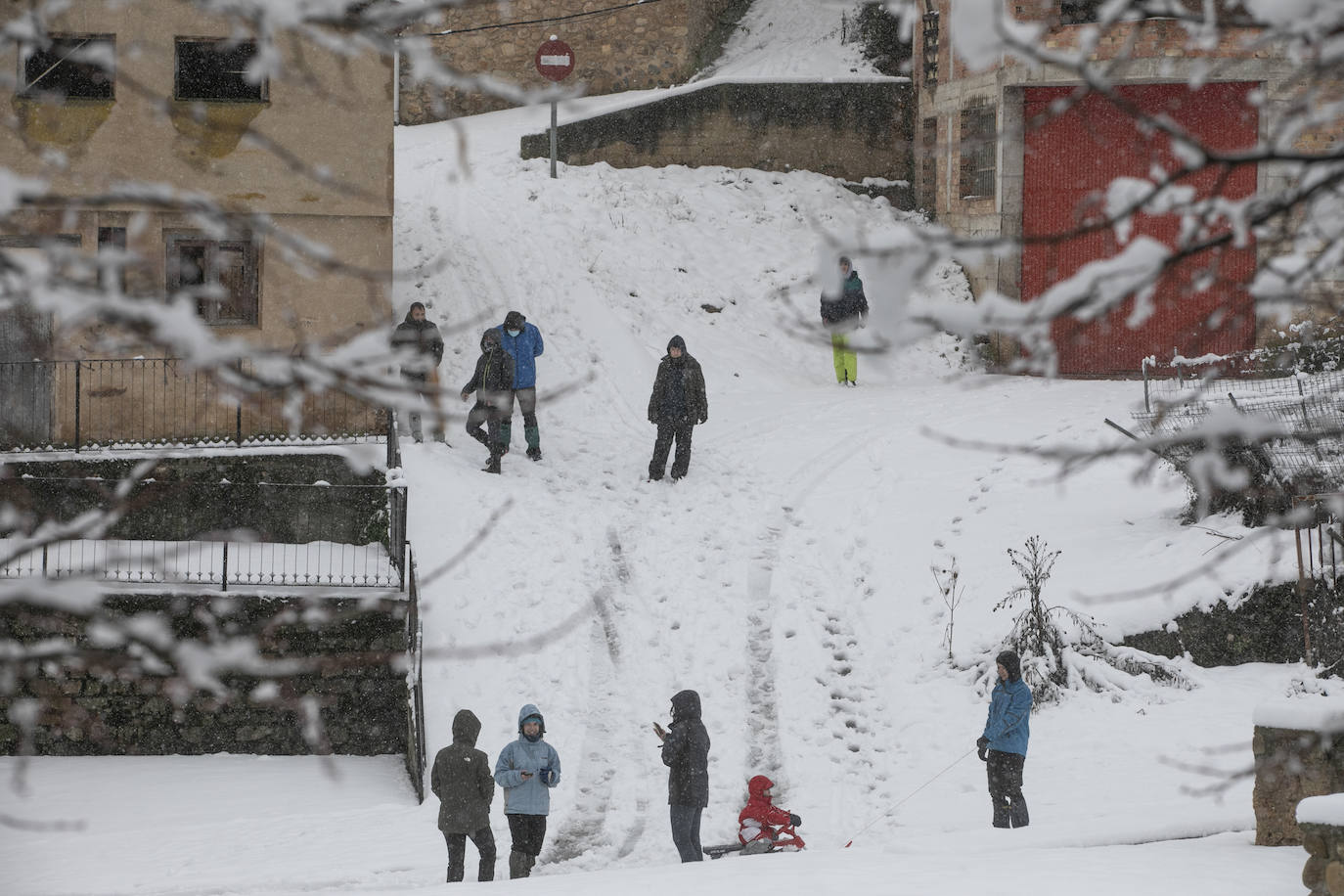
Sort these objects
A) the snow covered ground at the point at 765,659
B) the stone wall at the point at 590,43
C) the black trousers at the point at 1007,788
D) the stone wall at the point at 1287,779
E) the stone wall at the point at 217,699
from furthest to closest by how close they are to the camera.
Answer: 1. the stone wall at the point at 590,43
2. the stone wall at the point at 217,699
3. the black trousers at the point at 1007,788
4. the snow covered ground at the point at 765,659
5. the stone wall at the point at 1287,779

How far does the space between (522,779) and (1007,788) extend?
10.1 ft

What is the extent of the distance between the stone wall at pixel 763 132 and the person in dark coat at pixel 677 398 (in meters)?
9.51

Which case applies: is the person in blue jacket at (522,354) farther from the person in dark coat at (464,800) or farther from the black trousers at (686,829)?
the black trousers at (686,829)

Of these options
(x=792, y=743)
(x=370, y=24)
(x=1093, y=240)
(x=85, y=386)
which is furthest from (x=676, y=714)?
(x=1093, y=240)

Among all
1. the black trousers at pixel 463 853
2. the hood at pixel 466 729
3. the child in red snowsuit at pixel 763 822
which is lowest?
the black trousers at pixel 463 853

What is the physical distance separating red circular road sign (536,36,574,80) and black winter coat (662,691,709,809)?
16.5m

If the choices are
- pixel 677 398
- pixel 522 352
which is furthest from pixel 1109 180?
pixel 522 352

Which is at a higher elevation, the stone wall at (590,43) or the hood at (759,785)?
the stone wall at (590,43)

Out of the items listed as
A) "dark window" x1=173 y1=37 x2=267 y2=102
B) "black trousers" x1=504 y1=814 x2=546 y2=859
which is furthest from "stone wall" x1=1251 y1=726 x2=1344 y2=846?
"dark window" x1=173 y1=37 x2=267 y2=102

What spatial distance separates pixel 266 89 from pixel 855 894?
38.9 feet

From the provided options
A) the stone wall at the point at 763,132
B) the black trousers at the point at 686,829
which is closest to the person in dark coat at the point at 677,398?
the black trousers at the point at 686,829

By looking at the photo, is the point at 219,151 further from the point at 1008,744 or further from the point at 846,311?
the point at 1008,744

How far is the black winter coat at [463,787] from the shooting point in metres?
9.02

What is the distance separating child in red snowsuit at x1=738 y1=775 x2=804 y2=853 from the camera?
29.7ft
